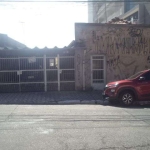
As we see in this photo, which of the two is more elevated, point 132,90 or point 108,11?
point 108,11

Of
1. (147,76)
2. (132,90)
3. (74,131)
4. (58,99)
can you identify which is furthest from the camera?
(58,99)

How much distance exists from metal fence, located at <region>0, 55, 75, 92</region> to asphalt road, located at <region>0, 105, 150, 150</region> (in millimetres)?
7208

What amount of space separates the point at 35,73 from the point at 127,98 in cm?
690

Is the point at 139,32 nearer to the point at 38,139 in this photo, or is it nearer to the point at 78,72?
the point at 78,72

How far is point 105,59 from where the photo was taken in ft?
55.6

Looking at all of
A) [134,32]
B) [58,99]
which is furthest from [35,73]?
[134,32]

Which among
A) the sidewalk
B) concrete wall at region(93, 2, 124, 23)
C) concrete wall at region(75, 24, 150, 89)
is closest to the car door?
the sidewalk

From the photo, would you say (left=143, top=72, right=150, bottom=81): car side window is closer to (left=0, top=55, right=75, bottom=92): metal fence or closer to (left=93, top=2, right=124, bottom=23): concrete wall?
(left=0, top=55, right=75, bottom=92): metal fence

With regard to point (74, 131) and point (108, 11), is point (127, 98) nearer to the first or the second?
point (74, 131)

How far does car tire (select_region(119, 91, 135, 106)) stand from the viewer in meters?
11.8

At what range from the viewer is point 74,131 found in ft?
22.2

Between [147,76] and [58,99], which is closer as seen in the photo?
[147,76]

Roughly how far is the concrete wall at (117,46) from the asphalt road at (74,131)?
786 cm

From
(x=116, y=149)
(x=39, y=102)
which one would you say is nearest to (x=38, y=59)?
(x=39, y=102)
